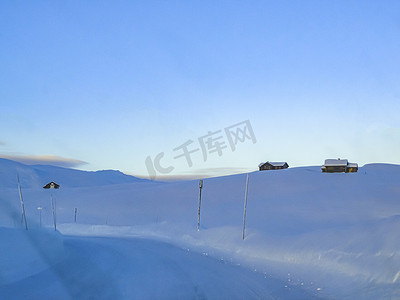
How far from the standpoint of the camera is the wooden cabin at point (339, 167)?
206ft

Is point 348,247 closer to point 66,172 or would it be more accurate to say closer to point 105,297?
point 105,297

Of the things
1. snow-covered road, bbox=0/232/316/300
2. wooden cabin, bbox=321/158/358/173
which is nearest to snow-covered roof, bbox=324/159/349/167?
wooden cabin, bbox=321/158/358/173

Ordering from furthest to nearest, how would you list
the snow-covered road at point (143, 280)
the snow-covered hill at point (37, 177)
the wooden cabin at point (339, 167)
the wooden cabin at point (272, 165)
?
the snow-covered hill at point (37, 177)
the wooden cabin at point (272, 165)
the wooden cabin at point (339, 167)
the snow-covered road at point (143, 280)

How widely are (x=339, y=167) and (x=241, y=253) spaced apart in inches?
→ 1876

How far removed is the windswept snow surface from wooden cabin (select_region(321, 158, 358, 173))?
67.7ft

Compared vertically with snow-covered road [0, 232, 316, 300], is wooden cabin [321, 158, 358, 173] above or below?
above

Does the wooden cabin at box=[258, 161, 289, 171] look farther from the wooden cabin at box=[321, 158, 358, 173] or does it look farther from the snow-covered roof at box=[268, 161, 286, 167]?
the wooden cabin at box=[321, 158, 358, 173]

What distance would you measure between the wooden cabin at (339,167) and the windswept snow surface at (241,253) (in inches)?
812

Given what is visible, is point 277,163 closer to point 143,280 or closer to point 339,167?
point 339,167

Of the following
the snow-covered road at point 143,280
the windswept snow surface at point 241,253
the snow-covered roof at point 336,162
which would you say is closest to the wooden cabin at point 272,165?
the snow-covered roof at point 336,162

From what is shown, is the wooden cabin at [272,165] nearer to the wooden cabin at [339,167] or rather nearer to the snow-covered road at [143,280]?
the wooden cabin at [339,167]

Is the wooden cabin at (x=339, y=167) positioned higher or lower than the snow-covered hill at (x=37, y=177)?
higher

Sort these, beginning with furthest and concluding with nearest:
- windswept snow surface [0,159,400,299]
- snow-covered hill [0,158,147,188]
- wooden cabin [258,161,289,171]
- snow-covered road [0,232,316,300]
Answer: snow-covered hill [0,158,147,188] → wooden cabin [258,161,289,171] → windswept snow surface [0,159,400,299] → snow-covered road [0,232,316,300]

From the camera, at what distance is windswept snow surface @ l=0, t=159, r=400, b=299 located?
13.3 m
